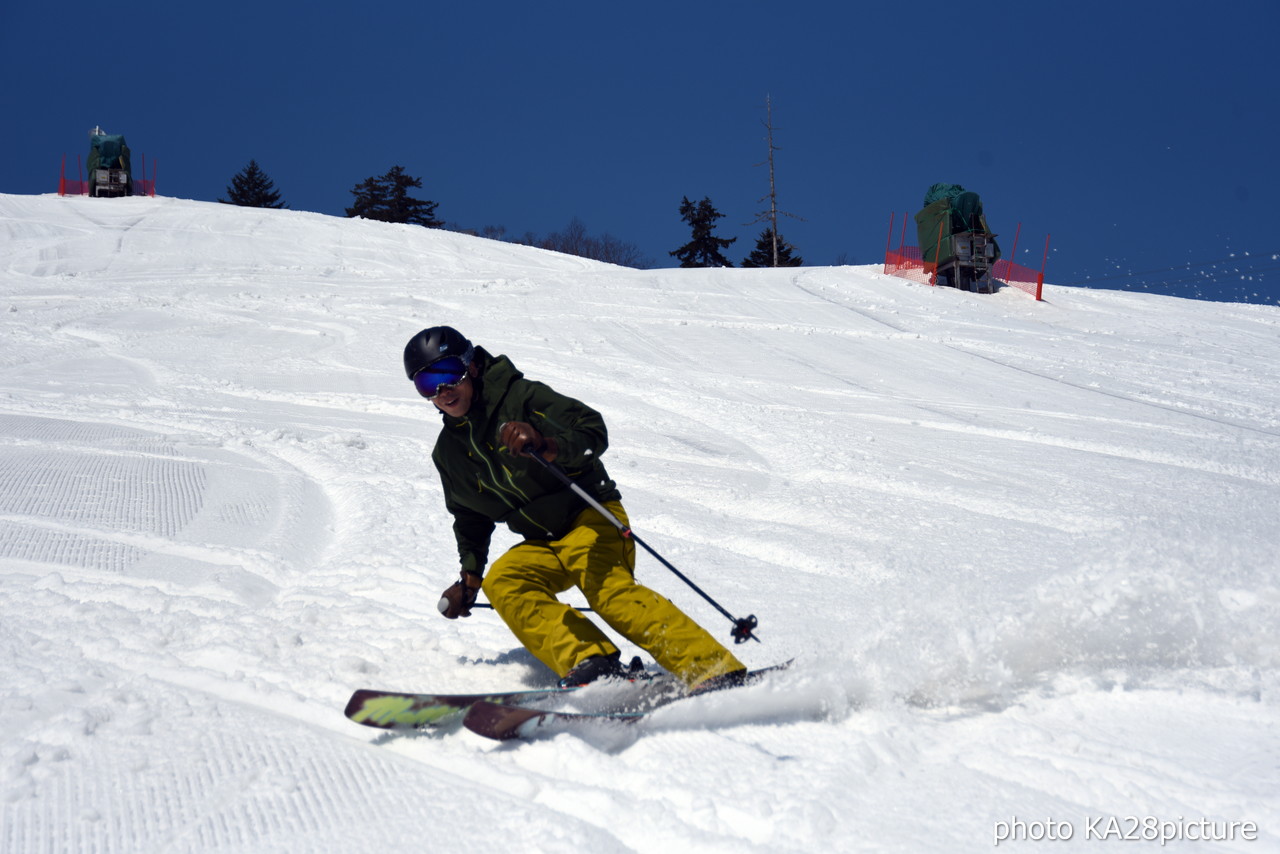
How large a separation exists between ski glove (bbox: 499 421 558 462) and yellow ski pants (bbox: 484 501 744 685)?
34 cm

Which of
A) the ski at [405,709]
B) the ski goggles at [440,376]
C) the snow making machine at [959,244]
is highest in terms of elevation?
the snow making machine at [959,244]

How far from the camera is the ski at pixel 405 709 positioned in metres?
2.71

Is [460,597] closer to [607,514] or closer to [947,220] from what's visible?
[607,514]

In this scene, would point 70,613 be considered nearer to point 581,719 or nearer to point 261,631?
point 261,631

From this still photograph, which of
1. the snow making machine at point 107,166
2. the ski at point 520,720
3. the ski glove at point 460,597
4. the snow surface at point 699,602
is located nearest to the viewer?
the snow surface at point 699,602

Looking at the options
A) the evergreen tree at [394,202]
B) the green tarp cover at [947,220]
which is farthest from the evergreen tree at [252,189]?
the green tarp cover at [947,220]

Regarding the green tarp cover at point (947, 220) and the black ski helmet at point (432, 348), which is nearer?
the black ski helmet at point (432, 348)

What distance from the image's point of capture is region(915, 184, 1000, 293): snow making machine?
20828 millimetres

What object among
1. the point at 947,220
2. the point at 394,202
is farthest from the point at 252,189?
the point at 947,220

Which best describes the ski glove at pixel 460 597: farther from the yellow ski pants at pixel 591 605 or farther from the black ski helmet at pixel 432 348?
the black ski helmet at pixel 432 348

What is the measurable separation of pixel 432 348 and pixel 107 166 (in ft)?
114

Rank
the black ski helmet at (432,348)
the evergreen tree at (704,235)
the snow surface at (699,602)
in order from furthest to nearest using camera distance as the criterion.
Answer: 1. the evergreen tree at (704,235)
2. the black ski helmet at (432,348)
3. the snow surface at (699,602)

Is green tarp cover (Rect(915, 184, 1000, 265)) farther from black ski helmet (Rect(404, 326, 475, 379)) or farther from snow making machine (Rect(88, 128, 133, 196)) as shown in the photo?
snow making machine (Rect(88, 128, 133, 196))

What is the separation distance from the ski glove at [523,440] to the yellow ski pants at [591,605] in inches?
13.5
